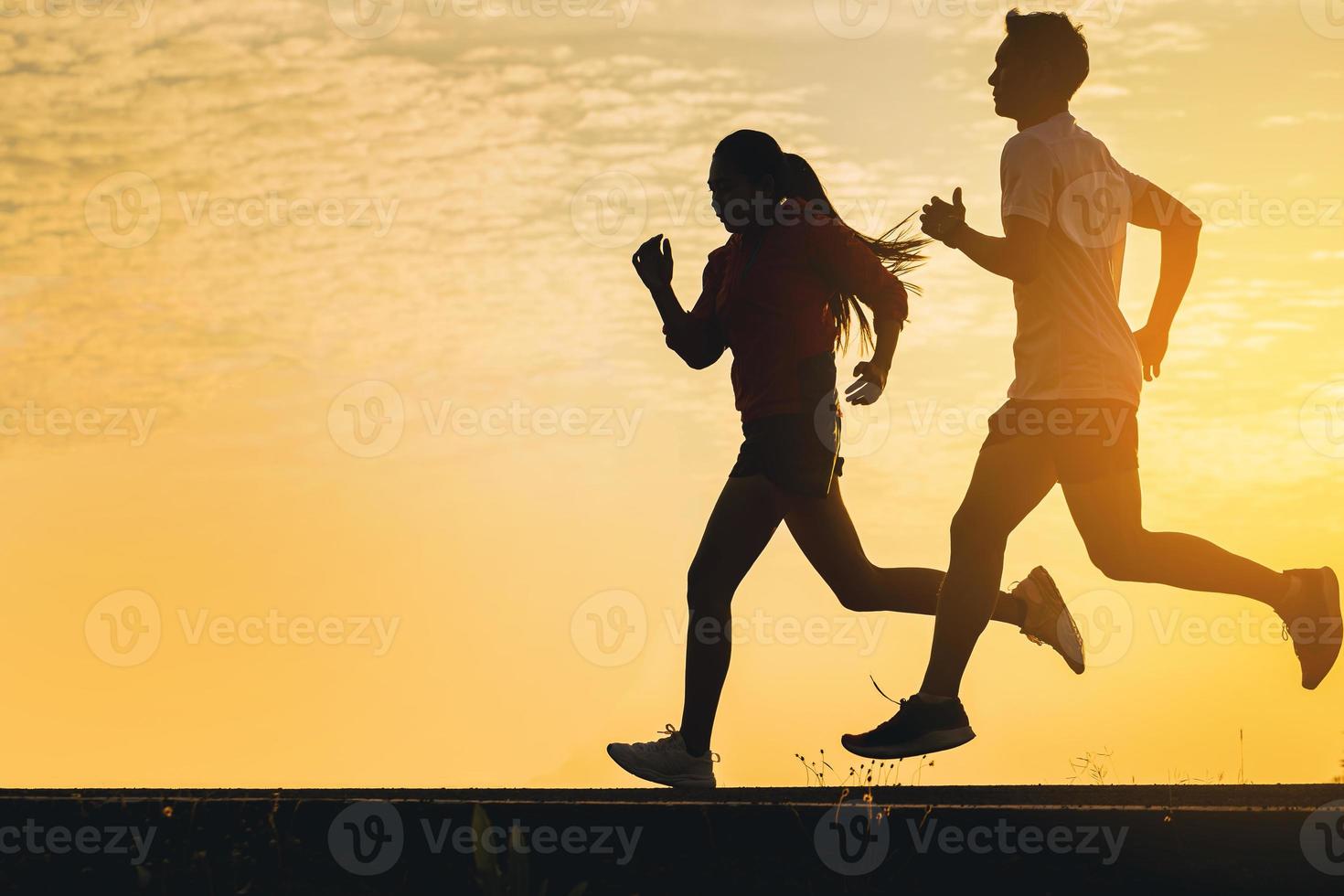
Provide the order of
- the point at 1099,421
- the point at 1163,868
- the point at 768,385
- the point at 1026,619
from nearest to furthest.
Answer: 1. the point at 1163,868
2. the point at 1099,421
3. the point at 768,385
4. the point at 1026,619

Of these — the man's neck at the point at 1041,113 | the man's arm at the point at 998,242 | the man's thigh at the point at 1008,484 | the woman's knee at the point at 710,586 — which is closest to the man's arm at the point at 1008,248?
the man's arm at the point at 998,242

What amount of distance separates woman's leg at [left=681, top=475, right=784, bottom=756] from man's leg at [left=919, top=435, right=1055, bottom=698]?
2.55ft

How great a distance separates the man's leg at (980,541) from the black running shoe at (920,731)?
7cm

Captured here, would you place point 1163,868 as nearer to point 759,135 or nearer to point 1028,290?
point 1028,290

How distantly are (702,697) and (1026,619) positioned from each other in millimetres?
1516

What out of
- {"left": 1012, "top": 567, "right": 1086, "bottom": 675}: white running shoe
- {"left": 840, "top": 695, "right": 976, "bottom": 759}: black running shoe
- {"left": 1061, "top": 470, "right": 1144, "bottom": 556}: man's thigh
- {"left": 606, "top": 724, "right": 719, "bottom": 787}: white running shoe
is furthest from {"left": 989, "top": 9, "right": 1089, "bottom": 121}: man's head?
{"left": 606, "top": 724, "right": 719, "bottom": 787}: white running shoe

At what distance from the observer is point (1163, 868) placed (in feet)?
13.5

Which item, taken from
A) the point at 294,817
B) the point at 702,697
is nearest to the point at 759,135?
the point at 702,697

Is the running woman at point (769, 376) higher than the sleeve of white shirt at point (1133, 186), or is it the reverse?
the sleeve of white shirt at point (1133, 186)

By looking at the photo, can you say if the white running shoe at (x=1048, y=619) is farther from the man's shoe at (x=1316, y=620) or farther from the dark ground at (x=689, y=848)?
the dark ground at (x=689, y=848)

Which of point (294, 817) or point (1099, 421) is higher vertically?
point (1099, 421)

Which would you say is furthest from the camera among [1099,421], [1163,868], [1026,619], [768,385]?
[1026,619]

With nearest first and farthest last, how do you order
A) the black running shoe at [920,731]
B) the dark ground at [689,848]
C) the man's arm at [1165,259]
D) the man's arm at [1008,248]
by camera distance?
the dark ground at [689,848]
the man's arm at [1008,248]
the black running shoe at [920,731]
the man's arm at [1165,259]

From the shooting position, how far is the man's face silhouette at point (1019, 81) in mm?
6121
